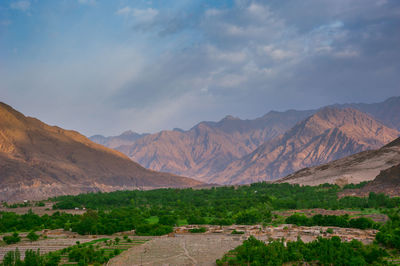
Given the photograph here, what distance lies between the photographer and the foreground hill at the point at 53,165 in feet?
359

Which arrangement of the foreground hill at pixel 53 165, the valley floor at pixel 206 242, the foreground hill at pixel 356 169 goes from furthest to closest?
the foreground hill at pixel 53 165 → the foreground hill at pixel 356 169 → the valley floor at pixel 206 242

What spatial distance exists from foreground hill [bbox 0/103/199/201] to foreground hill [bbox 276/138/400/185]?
6519cm

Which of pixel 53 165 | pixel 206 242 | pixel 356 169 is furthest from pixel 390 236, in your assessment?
pixel 53 165

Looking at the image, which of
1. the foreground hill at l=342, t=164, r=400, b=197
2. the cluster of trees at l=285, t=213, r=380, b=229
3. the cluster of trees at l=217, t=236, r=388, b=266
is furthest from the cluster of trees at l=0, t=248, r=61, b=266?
the foreground hill at l=342, t=164, r=400, b=197

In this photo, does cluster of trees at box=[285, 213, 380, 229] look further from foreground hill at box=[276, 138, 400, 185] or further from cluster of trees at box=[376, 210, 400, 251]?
foreground hill at box=[276, 138, 400, 185]

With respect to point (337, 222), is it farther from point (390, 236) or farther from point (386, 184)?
point (386, 184)

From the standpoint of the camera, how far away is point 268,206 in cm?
4878

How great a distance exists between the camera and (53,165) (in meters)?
124

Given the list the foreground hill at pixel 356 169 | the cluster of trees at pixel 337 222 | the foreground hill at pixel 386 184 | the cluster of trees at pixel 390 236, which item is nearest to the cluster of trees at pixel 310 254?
the cluster of trees at pixel 390 236

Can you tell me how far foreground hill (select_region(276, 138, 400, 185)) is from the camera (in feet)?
255

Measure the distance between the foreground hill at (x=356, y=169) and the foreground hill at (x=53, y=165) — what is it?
6519cm

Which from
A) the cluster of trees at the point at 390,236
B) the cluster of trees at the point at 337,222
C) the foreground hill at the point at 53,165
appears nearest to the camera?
the cluster of trees at the point at 390,236

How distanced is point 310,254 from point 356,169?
6875 centimetres

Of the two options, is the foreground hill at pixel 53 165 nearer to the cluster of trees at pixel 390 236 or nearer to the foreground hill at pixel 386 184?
the foreground hill at pixel 386 184
